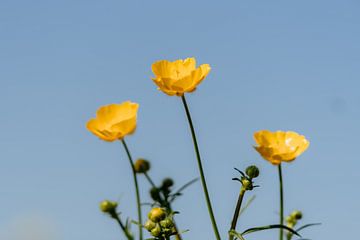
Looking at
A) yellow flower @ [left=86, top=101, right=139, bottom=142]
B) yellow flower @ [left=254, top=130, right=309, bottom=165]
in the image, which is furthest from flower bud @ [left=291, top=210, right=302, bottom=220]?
yellow flower @ [left=86, top=101, right=139, bottom=142]

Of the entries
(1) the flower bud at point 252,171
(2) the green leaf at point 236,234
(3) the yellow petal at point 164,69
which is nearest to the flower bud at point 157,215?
(2) the green leaf at point 236,234

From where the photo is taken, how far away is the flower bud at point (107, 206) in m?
2.05

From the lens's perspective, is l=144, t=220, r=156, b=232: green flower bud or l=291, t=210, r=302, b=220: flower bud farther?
l=291, t=210, r=302, b=220: flower bud

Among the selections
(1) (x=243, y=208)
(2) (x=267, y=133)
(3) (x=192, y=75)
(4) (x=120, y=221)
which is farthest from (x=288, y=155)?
(4) (x=120, y=221)

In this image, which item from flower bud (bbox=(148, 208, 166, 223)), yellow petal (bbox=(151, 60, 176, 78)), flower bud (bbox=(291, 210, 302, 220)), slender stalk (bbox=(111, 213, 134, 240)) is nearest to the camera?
slender stalk (bbox=(111, 213, 134, 240))

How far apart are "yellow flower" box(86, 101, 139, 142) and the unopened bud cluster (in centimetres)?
28

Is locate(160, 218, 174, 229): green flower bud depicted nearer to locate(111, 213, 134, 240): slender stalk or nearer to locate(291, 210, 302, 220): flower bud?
locate(111, 213, 134, 240): slender stalk

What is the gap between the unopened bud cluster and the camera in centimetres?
214

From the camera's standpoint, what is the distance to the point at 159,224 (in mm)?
2133

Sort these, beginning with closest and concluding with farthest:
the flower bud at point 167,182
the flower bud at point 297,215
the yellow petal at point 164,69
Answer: the flower bud at point 167,182, the yellow petal at point 164,69, the flower bud at point 297,215

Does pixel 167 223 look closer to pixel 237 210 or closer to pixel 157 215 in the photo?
pixel 157 215

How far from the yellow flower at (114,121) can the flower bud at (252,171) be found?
0.44 meters

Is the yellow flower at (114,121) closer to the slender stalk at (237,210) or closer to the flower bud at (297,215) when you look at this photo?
the slender stalk at (237,210)

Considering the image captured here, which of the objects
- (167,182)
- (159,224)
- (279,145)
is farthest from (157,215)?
(279,145)
